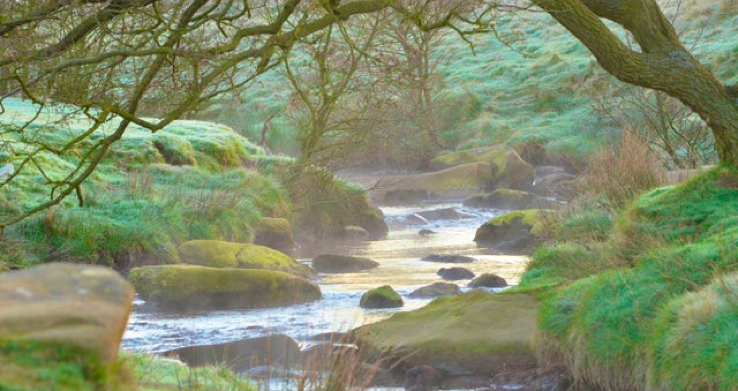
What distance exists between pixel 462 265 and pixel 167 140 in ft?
20.4

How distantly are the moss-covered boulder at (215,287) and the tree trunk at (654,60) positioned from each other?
4726mm

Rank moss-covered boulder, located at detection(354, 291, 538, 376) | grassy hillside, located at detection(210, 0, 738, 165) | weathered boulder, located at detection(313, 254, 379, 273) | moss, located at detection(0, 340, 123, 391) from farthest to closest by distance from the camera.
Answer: grassy hillside, located at detection(210, 0, 738, 165) → weathered boulder, located at detection(313, 254, 379, 273) → moss-covered boulder, located at detection(354, 291, 538, 376) → moss, located at detection(0, 340, 123, 391)

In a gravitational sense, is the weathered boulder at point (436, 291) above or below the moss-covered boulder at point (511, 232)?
below

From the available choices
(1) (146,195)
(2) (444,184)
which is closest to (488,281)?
(1) (146,195)

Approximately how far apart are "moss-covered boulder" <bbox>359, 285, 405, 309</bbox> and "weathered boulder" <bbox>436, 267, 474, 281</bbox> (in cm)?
209

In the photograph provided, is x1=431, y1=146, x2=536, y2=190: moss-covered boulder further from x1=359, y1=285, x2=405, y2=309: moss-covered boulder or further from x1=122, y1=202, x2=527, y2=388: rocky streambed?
x1=359, y1=285, x2=405, y2=309: moss-covered boulder

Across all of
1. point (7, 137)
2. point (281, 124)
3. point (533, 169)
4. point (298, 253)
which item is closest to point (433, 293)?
point (298, 253)

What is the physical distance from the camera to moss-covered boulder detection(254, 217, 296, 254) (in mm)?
15266

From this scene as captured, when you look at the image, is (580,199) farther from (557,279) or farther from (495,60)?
(495,60)

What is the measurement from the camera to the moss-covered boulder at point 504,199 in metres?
21.1

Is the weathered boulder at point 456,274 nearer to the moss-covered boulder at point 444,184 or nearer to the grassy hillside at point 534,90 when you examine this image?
the moss-covered boulder at point 444,184

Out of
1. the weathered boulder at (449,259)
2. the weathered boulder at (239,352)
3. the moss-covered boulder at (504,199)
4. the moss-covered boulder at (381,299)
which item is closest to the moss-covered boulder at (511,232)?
the weathered boulder at (449,259)

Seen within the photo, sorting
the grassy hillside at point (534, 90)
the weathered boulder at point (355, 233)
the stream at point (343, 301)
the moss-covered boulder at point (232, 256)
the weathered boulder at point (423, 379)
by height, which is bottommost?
the weathered boulder at point (423, 379)

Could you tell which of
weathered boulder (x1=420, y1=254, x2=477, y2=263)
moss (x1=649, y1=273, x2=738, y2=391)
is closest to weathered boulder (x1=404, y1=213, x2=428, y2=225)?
weathered boulder (x1=420, y1=254, x2=477, y2=263)
